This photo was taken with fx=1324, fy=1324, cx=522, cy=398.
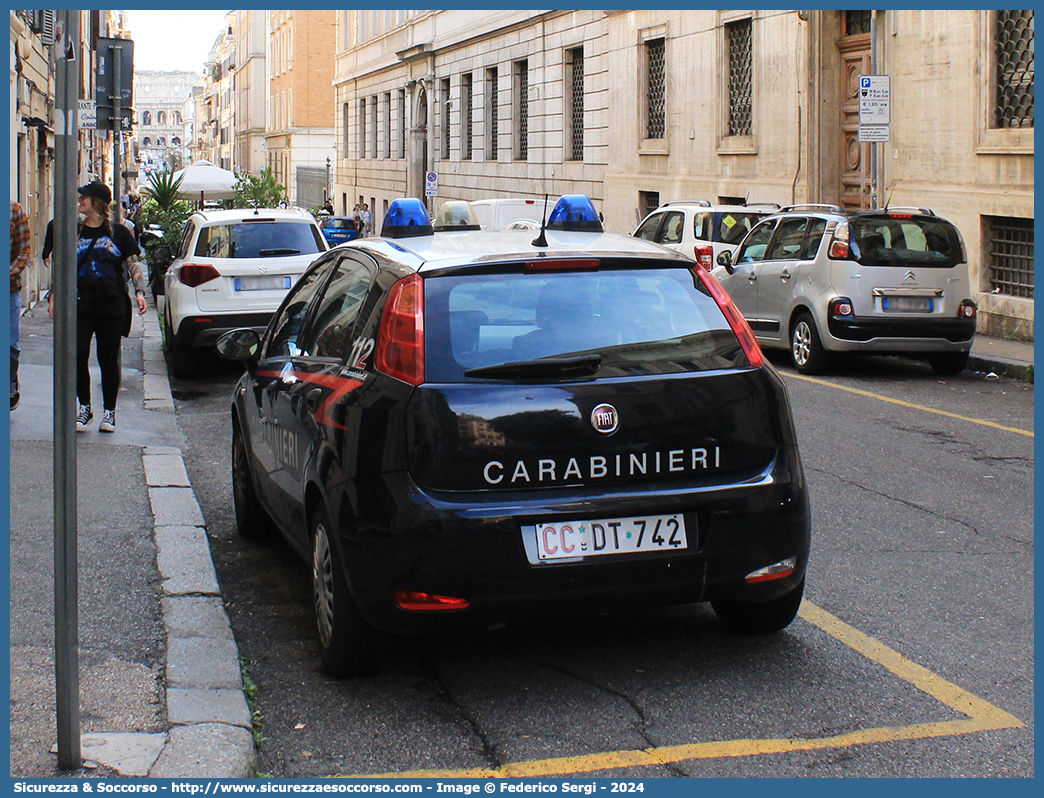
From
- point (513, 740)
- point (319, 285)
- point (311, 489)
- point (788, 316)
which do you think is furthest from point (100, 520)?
point (788, 316)

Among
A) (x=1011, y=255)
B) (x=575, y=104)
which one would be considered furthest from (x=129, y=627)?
(x=575, y=104)

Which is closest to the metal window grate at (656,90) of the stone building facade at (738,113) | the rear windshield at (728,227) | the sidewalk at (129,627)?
the stone building facade at (738,113)

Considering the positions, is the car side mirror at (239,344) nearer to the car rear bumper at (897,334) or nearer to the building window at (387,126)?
the car rear bumper at (897,334)

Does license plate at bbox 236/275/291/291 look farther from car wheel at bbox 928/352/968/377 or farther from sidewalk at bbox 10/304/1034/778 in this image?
car wheel at bbox 928/352/968/377

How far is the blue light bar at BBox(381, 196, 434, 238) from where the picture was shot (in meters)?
5.56

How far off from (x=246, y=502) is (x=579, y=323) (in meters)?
2.69

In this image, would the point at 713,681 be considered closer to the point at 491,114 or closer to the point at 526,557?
the point at 526,557

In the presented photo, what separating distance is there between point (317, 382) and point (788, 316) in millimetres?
9710

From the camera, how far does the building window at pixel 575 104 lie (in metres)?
33.0

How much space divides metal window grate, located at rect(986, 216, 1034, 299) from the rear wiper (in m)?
13.6

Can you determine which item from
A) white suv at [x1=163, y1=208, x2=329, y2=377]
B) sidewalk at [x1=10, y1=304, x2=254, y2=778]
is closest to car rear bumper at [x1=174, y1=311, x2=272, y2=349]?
white suv at [x1=163, y1=208, x2=329, y2=377]

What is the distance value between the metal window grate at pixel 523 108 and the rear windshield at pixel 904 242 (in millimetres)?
24561

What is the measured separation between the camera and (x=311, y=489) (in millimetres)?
4840

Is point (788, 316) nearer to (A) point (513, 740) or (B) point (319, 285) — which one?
(B) point (319, 285)
